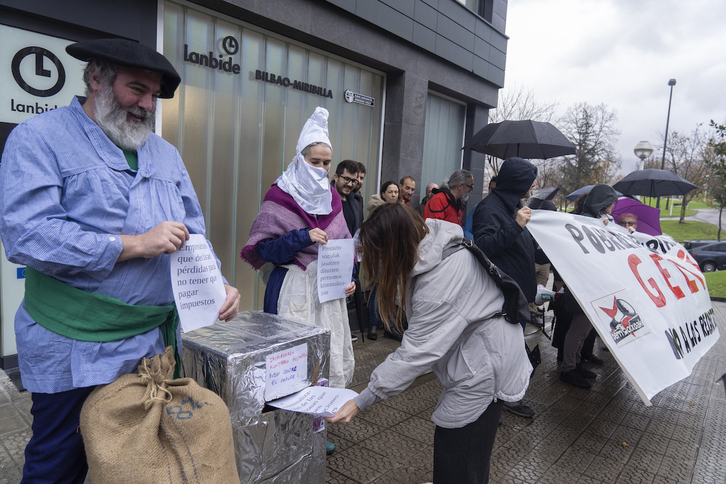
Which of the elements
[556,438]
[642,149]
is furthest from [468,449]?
[642,149]

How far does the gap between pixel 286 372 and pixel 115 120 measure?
1177mm

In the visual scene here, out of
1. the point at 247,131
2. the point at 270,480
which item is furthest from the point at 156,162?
the point at 247,131

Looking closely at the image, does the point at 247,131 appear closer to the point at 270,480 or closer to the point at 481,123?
the point at 270,480

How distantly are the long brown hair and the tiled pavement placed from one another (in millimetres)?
1521

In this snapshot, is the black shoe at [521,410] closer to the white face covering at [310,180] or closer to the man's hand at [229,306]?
the white face covering at [310,180]

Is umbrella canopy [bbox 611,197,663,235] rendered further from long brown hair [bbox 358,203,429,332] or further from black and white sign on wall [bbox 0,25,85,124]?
black and white sign on wall [bbox 0,25,85,124]

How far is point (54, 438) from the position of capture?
1.51 metres

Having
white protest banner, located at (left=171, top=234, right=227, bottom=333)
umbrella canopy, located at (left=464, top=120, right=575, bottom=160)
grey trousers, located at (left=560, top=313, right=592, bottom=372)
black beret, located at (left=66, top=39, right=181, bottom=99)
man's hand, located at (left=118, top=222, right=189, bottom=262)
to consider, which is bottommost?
grey trousers, located at (left=560, top=313, right=592, bottom=372)

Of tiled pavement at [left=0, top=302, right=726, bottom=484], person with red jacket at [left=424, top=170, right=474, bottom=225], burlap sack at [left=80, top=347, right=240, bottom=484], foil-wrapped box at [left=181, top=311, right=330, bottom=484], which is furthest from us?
person with red jacket at [left=424, top=170, right=474, bottom=225]

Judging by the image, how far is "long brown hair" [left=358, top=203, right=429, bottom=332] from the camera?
194 centimetres

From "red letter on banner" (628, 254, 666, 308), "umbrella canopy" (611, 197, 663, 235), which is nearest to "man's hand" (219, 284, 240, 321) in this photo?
"red letter on banner" (628, 254, 666, 308)

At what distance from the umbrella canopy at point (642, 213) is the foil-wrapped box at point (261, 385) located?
4.40 metres

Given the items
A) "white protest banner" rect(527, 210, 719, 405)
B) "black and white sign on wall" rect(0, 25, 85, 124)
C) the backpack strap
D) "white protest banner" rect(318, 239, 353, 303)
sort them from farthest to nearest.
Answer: "black and white sign on wall" rect(0, 25, 85, 124) → "white protest banner" rect(527, 210, 719, 405) → "white protest banner" rect(318, 239, 353, 303) → the backpack strap

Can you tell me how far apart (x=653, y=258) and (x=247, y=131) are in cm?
415
